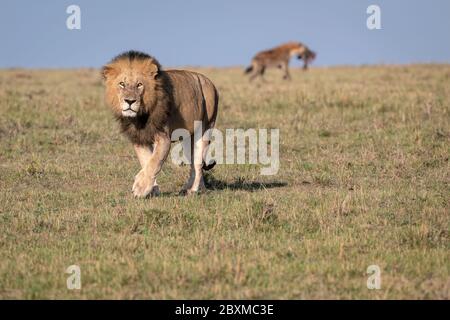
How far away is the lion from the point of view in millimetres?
32500

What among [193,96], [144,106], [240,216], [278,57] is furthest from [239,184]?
[278,57]

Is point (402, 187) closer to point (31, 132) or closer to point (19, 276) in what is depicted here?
point (19, 276)

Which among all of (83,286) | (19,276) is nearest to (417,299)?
(83,286)

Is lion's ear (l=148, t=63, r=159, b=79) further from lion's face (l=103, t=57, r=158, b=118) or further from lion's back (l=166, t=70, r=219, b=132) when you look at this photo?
lion's back (l=166, t=70, r=219, b=132)

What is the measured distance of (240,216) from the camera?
25.6ft

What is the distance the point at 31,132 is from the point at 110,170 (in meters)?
3.79

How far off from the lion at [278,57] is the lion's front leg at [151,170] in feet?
74.1

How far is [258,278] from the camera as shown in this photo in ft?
19.5

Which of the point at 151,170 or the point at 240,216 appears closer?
the point at 240,216

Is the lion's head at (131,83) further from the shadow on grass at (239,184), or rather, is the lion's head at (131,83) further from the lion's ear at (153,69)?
the shadow on grass at (239,184)

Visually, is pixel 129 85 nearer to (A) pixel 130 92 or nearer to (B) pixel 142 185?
(A) pixel 130 92

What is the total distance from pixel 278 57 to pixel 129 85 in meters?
25.3

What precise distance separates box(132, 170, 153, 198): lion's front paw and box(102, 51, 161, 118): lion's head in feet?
2.14

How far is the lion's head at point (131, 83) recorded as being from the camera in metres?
8.44
